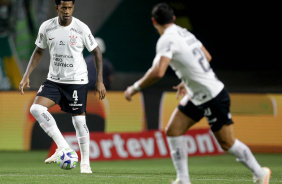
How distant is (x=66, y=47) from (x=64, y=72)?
0.33 metres

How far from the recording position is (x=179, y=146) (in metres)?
7.54

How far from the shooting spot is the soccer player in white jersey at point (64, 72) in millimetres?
9227

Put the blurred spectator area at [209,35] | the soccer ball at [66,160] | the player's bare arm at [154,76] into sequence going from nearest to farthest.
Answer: the player's bare arm at [154,76], the soccer ball at [66,160], the blurred spectator area at [209,35]

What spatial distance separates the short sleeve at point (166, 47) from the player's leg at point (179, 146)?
0.77m

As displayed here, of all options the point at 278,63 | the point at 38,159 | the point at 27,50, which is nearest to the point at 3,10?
the point at 27,50

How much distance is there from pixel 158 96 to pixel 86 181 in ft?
23.7

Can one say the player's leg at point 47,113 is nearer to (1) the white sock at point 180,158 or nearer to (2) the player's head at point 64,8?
(2) the player's head at point 64,8

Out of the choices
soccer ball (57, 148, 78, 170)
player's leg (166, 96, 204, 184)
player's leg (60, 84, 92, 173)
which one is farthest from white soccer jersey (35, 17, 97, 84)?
player's leg (166, 96, 204, 184)

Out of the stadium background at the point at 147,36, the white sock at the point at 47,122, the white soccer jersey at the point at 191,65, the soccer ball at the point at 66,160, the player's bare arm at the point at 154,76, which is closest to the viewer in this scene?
the player's bare arm at the point at 154,76

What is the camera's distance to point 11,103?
15.3 m

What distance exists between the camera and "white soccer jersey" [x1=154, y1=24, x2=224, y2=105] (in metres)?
7.33

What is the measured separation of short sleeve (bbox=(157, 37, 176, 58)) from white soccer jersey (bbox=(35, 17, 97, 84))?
7.64 ft

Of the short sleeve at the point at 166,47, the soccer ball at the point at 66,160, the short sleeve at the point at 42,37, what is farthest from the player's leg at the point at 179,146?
the short sleeve at the point at 42,37

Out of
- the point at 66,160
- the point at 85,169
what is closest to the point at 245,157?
the point at 66,160
